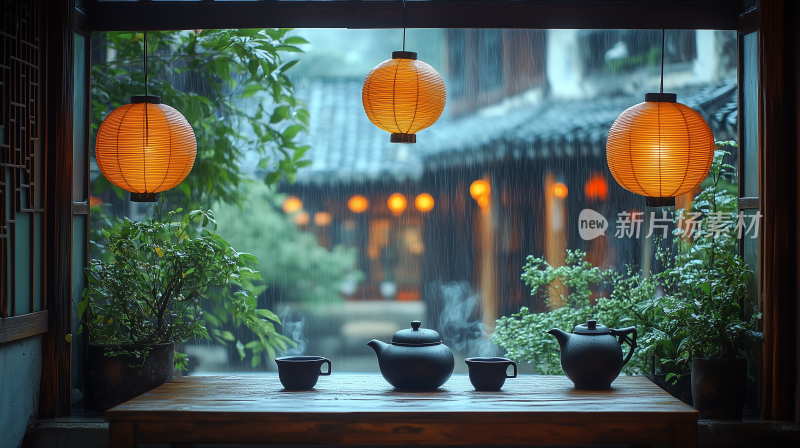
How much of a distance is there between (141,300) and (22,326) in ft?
1.70

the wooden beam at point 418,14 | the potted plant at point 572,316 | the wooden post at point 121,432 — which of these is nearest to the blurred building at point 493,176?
the potted plant at point 572,316

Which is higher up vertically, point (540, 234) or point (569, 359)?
point (540, 234)

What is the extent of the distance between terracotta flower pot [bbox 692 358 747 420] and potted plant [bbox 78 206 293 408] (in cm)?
216

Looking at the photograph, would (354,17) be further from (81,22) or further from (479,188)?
(479,188)

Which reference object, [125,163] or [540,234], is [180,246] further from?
[540,234]

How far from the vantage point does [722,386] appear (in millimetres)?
2752

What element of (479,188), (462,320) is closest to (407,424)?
(462,320)

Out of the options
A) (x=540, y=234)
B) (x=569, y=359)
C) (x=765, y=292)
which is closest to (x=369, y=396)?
(x=569, y=359)

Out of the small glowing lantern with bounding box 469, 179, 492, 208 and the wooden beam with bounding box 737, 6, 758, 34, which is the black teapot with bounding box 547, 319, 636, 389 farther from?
the small glowing lantern with bounding box 469, 179, 492, 208

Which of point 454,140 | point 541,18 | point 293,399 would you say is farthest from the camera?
point 454,140

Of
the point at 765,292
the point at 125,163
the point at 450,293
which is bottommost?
the point at 450,293

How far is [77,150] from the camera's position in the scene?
3000mm

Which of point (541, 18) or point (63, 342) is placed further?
point (541, 18)

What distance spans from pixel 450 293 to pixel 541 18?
3.73 m
